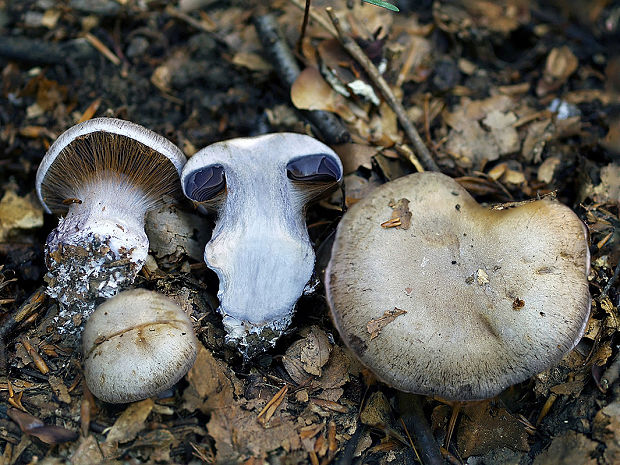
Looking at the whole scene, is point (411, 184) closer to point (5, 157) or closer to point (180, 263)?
point (180, 263)

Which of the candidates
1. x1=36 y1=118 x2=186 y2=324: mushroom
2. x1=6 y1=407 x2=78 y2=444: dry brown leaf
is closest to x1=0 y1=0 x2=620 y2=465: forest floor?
x1=6 y1=407 x2=78 y2=444: dry brown leaf

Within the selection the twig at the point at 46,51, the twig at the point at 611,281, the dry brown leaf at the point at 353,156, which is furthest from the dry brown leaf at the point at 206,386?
the twig at the point at 46,51

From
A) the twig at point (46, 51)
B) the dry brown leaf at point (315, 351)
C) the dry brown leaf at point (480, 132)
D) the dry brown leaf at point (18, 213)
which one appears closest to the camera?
the dry brown leaf at point (315, 351)

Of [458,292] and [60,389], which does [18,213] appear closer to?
[60,389]

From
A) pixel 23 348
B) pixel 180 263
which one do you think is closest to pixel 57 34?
pixel 180 263

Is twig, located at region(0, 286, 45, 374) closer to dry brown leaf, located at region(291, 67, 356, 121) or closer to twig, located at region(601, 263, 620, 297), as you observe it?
dry brown leaf, located at region(291, 67, 356, 121)

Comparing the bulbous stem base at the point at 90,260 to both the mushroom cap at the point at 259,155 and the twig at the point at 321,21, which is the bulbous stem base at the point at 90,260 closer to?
the mushroom cap at the point at 259,155
